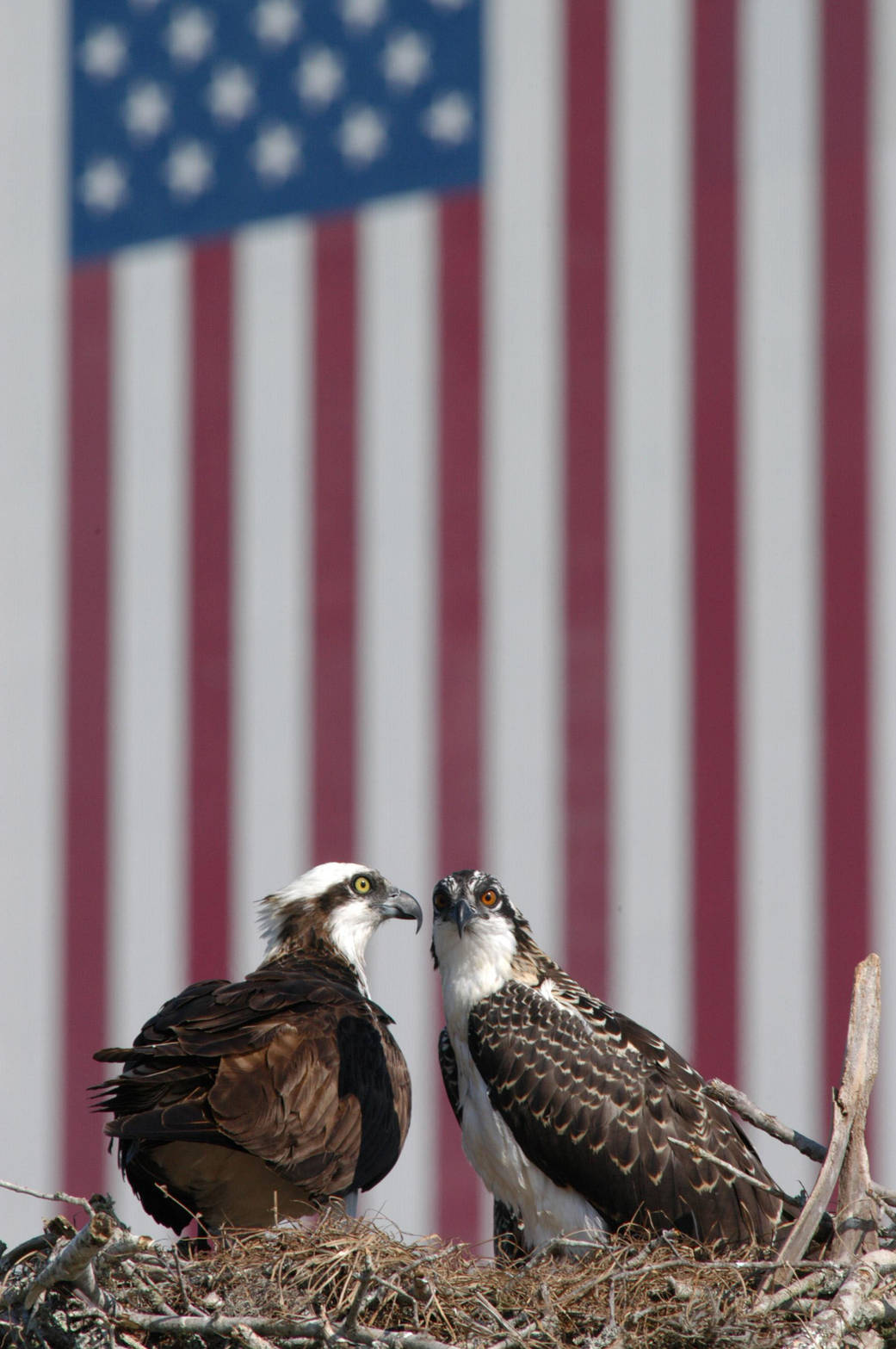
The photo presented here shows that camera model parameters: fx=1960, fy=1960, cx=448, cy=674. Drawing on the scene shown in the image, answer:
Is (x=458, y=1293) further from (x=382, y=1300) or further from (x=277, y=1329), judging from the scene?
(x=277, y=1329)

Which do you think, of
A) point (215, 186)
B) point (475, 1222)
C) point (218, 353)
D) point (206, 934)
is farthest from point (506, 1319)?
point (215, 186)

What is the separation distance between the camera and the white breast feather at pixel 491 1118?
17.2 ft

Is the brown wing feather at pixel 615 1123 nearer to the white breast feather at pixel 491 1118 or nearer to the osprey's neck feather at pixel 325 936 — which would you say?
the white breast feather at pixel 491 1118

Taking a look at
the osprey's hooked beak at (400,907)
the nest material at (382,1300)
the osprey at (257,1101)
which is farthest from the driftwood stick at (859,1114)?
the osprey's hooked beak at (400,907)

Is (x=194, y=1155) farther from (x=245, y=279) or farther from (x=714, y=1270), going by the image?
(x=245, y=279)

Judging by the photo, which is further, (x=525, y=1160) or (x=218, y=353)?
(x=218, y=353)

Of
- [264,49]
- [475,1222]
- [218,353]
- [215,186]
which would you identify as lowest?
[475,1222]

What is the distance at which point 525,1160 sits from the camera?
5254 millimetres

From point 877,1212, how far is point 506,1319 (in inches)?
36.9

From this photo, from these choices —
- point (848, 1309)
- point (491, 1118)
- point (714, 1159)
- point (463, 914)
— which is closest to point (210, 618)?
point (463, 914)

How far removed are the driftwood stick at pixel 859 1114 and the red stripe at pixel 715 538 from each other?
2.72m

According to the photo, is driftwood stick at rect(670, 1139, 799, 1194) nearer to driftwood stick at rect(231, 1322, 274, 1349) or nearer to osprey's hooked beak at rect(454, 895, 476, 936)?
osprey's hooked beak at rect(454, 895, 476, 936)

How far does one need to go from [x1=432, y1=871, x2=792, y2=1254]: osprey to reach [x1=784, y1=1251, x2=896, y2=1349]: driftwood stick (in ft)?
2.08

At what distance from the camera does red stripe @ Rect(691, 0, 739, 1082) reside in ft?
24.7
